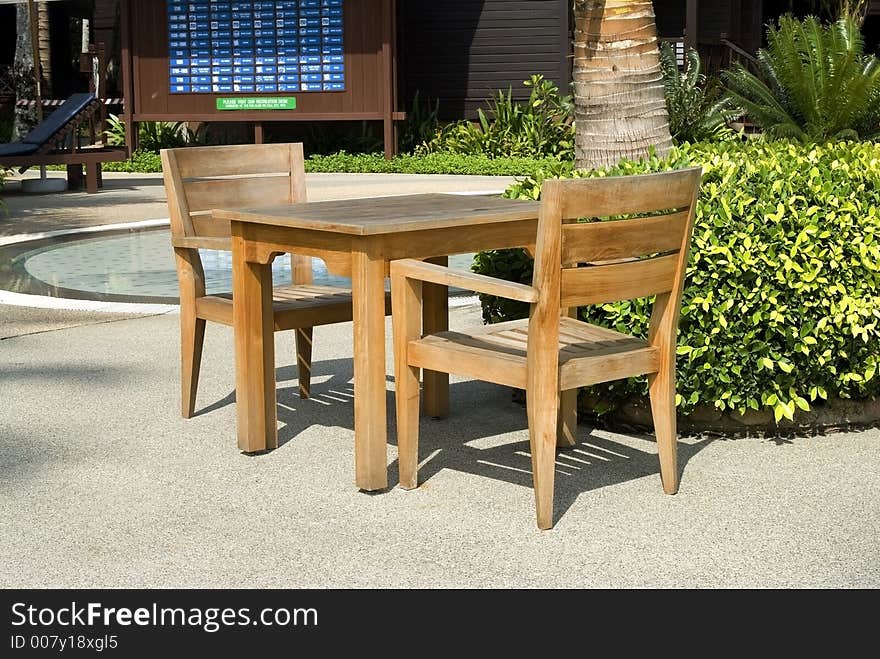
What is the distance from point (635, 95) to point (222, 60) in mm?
15109

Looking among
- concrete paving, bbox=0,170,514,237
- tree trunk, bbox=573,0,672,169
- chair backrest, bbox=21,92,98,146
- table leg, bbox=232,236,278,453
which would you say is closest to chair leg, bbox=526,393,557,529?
table leg, bbox=232,236,278,453

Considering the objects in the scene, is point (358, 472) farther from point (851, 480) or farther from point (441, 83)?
point (441, 83)

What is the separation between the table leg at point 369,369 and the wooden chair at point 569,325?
0.07 m

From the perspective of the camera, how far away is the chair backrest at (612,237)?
400 cm

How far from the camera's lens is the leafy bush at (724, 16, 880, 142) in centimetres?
1127

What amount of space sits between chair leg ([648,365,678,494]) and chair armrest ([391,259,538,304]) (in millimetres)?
610

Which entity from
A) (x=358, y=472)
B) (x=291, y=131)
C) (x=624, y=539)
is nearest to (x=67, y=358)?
(x=358, y=472)

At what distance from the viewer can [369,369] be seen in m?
4.48

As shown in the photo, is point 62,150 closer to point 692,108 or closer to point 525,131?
point 525,131

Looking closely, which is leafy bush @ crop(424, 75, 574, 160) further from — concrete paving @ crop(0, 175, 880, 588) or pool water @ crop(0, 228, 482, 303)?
concrete paving @ crop(0, 175, 880, 588)

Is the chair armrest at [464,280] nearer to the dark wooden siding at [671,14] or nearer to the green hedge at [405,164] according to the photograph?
the green hedge at [405,164]

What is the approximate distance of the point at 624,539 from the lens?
4.06 metres

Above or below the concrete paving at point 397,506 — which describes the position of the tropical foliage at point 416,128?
above

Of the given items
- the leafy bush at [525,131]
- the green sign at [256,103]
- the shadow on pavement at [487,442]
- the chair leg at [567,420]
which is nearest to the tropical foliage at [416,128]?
the leafy bush at [525,131]
